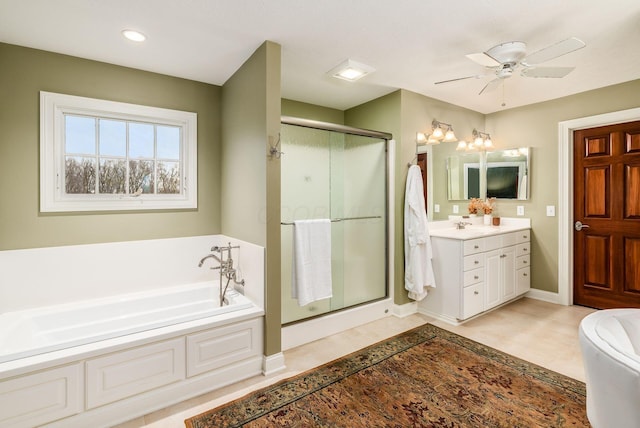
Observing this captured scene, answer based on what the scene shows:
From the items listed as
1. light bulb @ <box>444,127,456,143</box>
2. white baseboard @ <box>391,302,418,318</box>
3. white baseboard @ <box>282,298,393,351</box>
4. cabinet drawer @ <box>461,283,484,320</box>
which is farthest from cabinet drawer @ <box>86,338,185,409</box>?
light bulb @ <box>444,127,456,143</box>

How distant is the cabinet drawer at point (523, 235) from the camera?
12.4 ft

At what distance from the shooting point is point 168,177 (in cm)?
294

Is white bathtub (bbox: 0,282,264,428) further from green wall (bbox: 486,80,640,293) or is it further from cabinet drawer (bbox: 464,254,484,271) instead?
green wall (bbox: 486,80,640,293)

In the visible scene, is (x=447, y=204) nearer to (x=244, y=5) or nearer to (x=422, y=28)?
(x=422, y=28)

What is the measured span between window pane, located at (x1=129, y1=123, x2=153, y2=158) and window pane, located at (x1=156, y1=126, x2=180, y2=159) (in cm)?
7

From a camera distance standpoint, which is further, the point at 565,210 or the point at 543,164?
the point at 543,164

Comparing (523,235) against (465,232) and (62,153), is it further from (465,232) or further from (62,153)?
(62,153)

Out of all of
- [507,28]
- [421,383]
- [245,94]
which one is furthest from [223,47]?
[421,383]

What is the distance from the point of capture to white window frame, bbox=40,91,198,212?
Result: 2402 millimetres

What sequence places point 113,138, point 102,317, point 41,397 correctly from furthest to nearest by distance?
point 113,138 < point 102,317 < point 41,397

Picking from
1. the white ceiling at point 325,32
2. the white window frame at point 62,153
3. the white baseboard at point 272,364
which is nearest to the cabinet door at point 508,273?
the white ceiling at point 325,32

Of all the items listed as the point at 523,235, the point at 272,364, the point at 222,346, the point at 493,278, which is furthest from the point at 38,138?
the point at 523,235

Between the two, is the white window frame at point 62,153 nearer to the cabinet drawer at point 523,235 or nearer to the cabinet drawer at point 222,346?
the cabinet drawer at point 222,346

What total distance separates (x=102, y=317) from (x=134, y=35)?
6.96 feet
